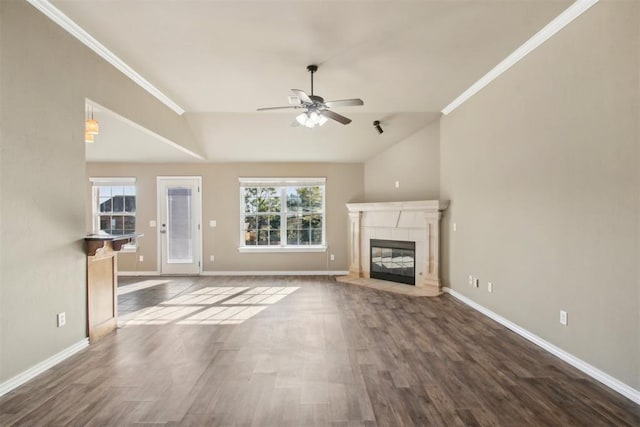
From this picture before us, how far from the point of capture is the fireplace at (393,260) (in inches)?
223

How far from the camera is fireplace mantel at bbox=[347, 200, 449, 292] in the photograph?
17.1ft

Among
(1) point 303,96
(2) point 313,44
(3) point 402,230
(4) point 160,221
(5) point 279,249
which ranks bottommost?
(5) point 279,249

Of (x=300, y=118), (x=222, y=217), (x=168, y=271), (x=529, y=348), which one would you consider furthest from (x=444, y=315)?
(x=168, y=271)

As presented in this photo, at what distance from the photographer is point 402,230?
5.77m

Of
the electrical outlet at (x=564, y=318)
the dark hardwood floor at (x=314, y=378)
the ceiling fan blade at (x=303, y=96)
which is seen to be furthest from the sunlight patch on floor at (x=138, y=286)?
the electrical outlet at (x=564, y=318)

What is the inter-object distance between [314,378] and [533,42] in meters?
3.51

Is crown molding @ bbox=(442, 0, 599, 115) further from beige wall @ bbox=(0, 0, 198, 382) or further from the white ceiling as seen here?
beige wall @ bbox=(0, 0, 198, 382)

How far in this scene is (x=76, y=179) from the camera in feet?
9.77

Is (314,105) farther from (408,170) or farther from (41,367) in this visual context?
(41,367)

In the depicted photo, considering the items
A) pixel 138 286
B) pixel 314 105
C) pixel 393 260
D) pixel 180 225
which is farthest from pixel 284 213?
pixel 314 105

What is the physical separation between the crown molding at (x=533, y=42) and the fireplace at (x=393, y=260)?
102 inches

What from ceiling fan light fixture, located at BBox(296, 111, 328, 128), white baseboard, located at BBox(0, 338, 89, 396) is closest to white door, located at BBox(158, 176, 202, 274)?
white baseboard, located at BBox(0, 338, 89, 396)

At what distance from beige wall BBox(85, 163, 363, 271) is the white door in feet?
0.45

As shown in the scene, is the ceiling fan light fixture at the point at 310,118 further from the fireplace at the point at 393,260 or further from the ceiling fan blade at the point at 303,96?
the fireplace at the point at 393,260
